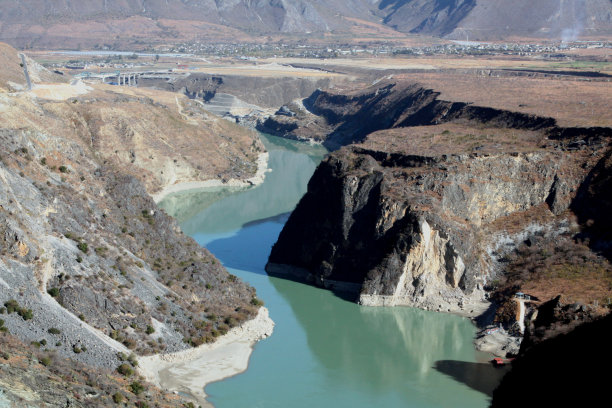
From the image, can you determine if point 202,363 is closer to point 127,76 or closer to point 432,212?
point 432,212

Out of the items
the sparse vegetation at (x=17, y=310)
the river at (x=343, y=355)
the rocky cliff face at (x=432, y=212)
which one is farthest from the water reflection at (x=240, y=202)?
the sparse vegetation at (x=17, y=310)

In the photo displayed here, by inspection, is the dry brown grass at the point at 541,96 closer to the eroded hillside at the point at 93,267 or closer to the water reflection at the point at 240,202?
the water reflection at the point at 240,202

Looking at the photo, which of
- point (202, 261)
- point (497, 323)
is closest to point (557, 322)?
point (497, 323)

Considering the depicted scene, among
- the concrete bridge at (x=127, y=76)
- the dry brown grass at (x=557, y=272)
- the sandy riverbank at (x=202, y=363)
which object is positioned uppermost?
the concrete bridge at (x=127, y=76)

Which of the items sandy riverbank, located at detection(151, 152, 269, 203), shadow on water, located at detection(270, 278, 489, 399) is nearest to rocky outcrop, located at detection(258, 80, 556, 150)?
sandy riverbank, located at detection(151, 152, 269, 203)

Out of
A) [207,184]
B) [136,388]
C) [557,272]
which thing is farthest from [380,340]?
[207,184]

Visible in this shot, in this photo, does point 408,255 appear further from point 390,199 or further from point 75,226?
point 75,226
